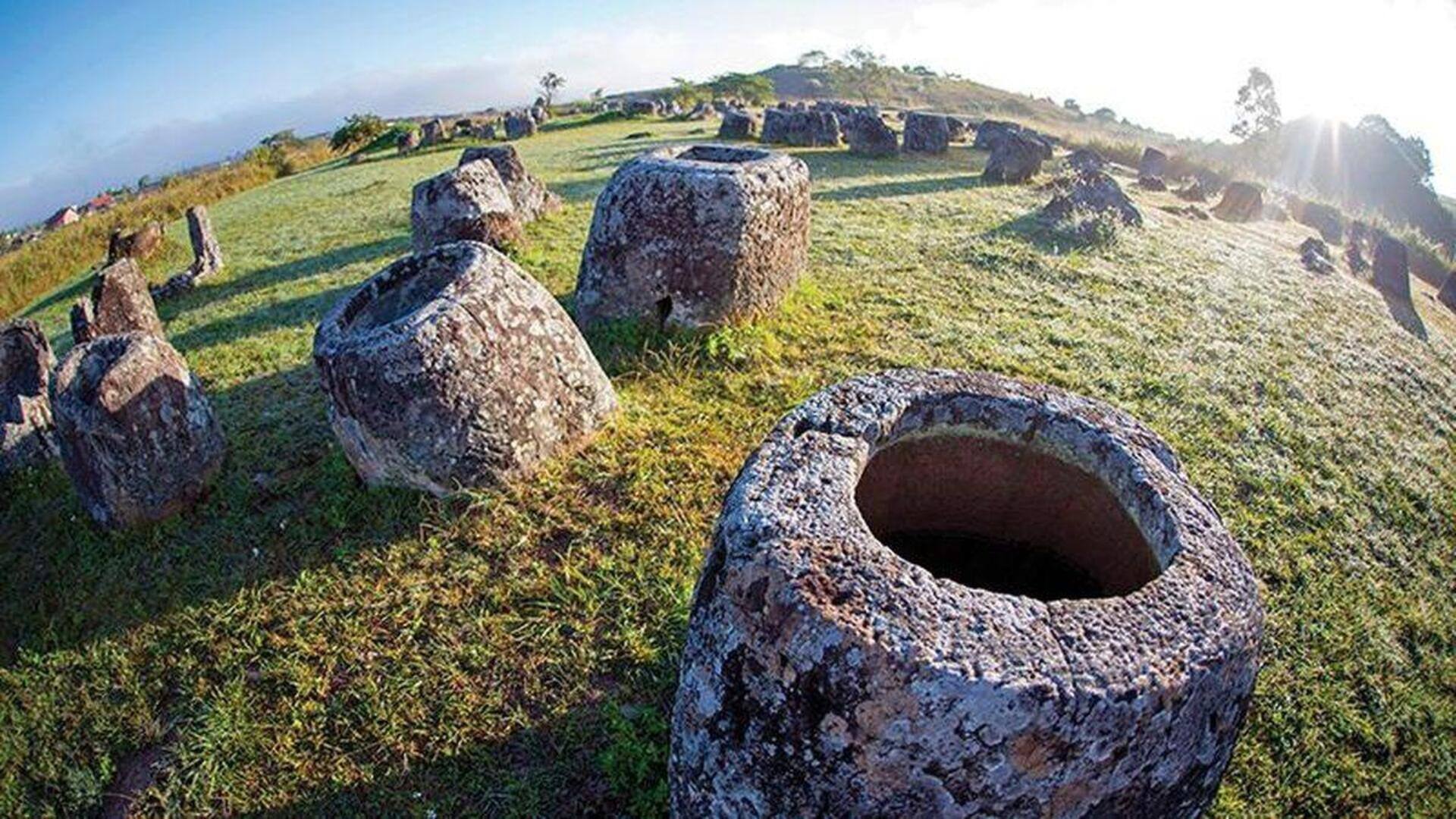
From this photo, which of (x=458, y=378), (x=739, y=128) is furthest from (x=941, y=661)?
(x=739, y=128)

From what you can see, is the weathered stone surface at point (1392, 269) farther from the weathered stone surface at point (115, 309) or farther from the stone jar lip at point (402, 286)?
the weathered stone surface at point (115, 309)

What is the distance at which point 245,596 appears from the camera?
198 inches

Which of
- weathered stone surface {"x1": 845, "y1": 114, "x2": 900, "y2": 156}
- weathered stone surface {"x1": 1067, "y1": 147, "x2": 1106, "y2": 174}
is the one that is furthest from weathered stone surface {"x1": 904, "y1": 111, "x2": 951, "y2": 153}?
weathered stone surface {"x1": 1067, "y1": 147, "x2": 1106, "y2": 174}

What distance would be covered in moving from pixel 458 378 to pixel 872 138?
17.0 m

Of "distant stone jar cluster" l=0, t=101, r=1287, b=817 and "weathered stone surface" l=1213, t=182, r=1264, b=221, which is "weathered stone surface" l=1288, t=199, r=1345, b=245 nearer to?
"weathered stone surface" l=1213, t=182, r=1264, b=221

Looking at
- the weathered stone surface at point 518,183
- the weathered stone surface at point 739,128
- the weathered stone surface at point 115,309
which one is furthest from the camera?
the weathered stone surface at point 739,128

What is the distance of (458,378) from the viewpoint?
16.9ft

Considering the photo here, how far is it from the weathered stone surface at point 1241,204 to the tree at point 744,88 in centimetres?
→ 2909

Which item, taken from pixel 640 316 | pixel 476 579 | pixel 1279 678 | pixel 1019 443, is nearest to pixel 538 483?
pixel 476 579

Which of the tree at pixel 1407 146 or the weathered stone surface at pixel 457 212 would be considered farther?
the tree at pixel 1407 146

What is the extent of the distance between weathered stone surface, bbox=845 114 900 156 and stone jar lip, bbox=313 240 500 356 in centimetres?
1569

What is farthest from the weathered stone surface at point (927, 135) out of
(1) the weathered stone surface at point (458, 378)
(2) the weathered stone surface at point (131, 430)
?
(2) the weathered stone surface at point (131, 430)

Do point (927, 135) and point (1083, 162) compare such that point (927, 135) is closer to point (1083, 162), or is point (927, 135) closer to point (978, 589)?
point (1083, 162)

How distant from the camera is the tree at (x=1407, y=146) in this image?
49.0 metres
